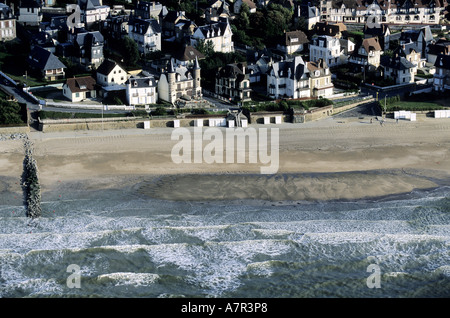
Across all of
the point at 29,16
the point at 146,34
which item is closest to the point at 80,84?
the point at 146,34

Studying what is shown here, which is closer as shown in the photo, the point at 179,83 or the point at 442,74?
the point at 179,83

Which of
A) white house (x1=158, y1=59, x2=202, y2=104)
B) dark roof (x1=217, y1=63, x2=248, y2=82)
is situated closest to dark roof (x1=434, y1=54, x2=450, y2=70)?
dark roof (x1=217, y1=63, x2=248, y2=82)

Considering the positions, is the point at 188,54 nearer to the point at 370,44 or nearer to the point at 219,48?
the point at 219,48

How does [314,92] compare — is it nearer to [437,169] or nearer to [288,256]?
[437,169]

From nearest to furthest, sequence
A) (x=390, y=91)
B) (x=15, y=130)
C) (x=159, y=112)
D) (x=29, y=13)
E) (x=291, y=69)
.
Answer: (x=15, y=130) < (x=159, y=112) < (x=291, y=69) < (x=390, y=91) < (x=29, y=13)

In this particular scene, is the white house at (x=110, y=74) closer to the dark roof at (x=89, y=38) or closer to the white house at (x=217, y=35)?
the dark roof at (x=89, y=38)

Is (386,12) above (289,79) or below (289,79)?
above

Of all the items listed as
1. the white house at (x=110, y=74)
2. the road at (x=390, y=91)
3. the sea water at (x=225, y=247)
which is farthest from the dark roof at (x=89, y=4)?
the sea water at (x=225, y=247)
